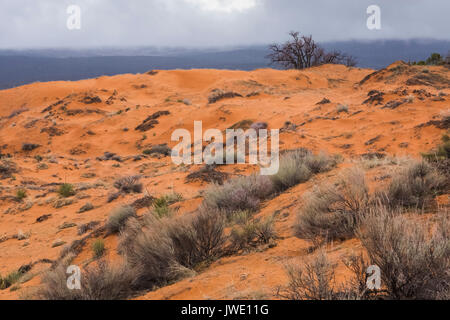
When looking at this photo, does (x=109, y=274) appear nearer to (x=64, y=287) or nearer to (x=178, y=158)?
(x=64, y=287)

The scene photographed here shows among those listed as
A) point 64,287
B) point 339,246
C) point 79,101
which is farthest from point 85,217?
point 79,101

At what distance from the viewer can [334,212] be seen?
177 inches

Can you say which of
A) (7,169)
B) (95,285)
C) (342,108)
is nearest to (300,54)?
(342,108)

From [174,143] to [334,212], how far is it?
52.1 ft

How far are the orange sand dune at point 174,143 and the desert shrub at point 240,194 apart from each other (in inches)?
16.1

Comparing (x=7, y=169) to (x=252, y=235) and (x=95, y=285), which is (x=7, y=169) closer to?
(x=95, y=285)

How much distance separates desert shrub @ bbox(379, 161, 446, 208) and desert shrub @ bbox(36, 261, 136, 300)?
146 inches

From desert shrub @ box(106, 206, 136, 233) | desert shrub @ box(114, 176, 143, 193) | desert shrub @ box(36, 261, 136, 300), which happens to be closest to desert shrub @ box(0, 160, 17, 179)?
desert shrub @ box(114, 176, 143, 193)

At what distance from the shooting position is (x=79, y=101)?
32094 mm

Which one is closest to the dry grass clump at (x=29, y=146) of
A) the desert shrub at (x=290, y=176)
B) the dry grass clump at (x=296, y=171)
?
the dry grass clump at (x=296, y=171)

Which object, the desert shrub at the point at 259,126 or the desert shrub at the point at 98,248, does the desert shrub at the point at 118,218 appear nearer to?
the desert shrub at the point at 98,248

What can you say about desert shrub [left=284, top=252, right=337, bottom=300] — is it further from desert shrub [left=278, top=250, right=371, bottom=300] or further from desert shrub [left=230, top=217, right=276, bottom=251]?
desert shrub [left=230, top=217, right=276, bottom=251]

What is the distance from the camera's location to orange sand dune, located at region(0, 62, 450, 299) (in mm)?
4309
